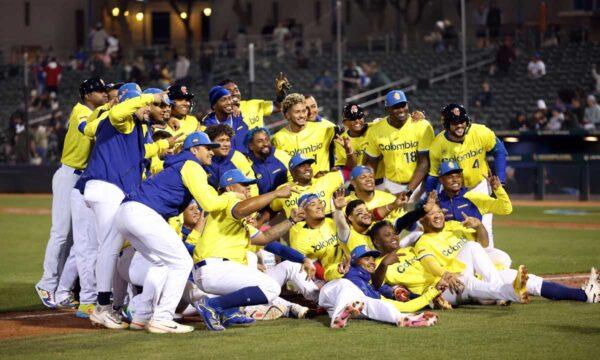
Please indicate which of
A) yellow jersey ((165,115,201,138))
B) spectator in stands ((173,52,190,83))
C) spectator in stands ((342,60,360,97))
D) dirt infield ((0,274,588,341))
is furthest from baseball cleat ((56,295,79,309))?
spectator in stands ((173,52,190,83))

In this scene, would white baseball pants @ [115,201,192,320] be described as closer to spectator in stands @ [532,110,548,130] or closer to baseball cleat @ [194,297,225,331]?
baseball cleat @ [194,297,225,331]

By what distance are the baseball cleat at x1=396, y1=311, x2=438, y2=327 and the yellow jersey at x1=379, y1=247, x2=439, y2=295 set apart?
1.10 m

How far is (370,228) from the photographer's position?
35.5ft

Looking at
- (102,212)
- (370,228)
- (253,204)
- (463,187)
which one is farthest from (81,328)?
(463,187)

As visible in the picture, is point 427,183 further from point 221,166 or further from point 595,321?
point 595,321

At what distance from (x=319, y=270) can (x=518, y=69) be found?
73.8 ft

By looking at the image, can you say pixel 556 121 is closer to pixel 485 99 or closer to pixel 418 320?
pixel 485 99

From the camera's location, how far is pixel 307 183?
11.4 meters

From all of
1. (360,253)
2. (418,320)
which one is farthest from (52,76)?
(418,320)

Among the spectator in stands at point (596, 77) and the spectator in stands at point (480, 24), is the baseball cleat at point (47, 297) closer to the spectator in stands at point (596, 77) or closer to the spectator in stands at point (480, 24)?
the spectator in stands at point (596, 77)

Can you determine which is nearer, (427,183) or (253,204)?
(253,204)

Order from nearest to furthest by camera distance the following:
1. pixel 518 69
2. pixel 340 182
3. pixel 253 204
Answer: pixel 253 204
pixel 340 182
pixel 518 69

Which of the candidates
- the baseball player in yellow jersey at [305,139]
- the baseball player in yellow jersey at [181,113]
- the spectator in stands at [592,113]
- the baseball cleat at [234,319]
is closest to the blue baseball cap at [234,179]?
the baseball cleat at [234,319]

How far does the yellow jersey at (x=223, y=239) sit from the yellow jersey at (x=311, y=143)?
91.4 inches
